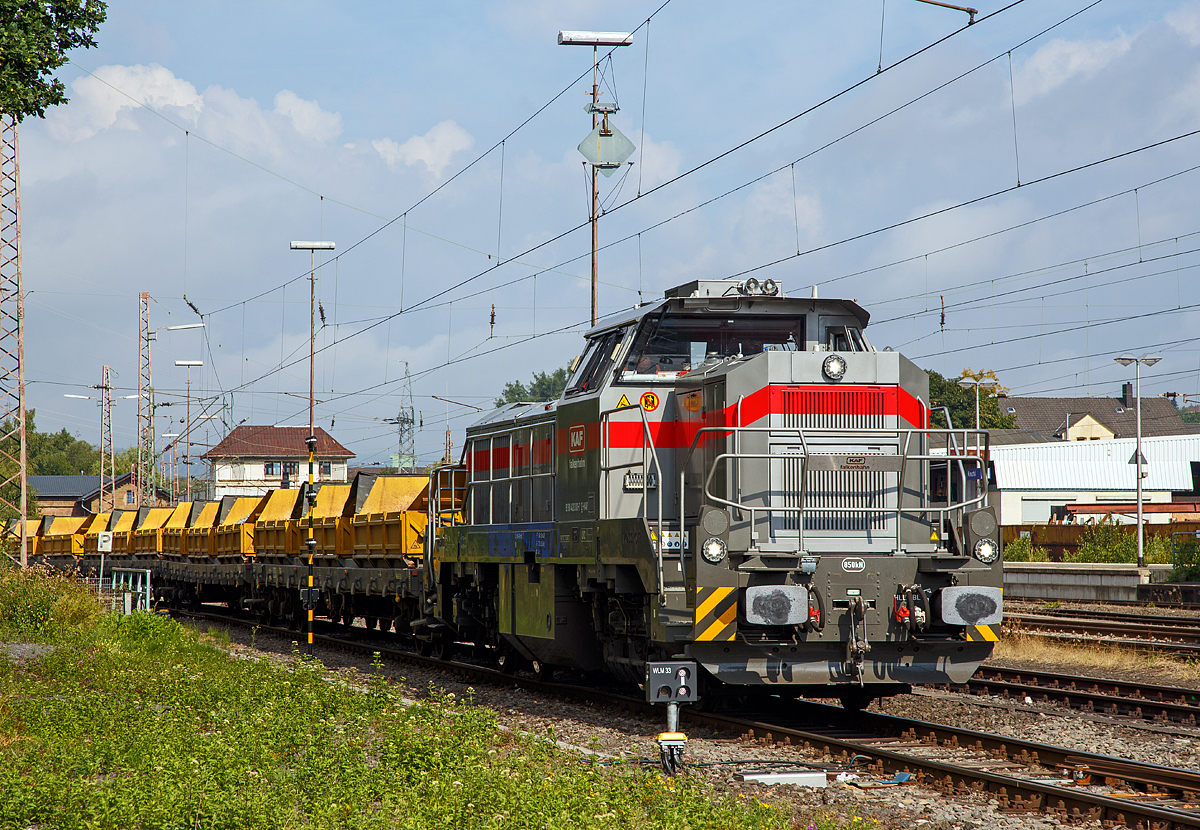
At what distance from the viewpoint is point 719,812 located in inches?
238

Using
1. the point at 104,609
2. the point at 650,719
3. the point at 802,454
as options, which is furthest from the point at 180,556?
the point at 802,454

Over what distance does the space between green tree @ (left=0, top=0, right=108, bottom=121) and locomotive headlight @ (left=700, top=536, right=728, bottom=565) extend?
964cm

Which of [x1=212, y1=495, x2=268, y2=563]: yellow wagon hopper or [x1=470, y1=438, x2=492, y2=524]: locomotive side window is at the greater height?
[x1=470, y1=438, x2=492, y2=524]: locomotive side window

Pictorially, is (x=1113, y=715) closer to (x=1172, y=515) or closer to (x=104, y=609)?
(x=104, y=609)

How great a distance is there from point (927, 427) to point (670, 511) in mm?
2344

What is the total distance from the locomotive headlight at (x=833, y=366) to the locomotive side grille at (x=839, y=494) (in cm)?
79

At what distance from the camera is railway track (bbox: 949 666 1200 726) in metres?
10.4

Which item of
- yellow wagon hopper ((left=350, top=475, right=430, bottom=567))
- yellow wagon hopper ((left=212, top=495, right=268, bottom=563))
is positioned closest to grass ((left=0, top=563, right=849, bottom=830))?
yellow wagon hopper ((left=350, top=475, right=430, bottom=567))

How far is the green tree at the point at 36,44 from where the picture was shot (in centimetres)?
1236

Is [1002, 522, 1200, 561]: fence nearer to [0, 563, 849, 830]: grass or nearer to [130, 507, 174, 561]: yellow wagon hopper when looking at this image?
[130, 507, 174, 561]: yellow wagon hopper

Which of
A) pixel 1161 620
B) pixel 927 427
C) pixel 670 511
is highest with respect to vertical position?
pixel 927 427

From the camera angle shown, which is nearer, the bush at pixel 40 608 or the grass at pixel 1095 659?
the grass at pixel 1095 659

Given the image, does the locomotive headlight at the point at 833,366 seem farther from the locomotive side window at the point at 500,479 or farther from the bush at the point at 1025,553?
the bush at the point at 1025,553

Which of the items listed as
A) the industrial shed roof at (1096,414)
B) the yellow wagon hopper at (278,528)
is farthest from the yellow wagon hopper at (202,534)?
the industrial shed roof at (1096,414)
